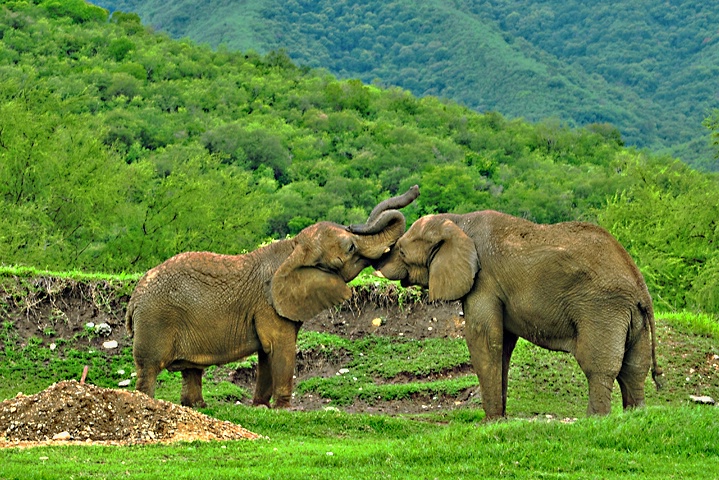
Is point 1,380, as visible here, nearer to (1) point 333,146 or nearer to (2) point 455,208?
(2) point 455,208

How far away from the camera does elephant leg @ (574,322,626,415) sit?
1485cm

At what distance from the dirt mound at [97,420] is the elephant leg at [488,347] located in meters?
3.86

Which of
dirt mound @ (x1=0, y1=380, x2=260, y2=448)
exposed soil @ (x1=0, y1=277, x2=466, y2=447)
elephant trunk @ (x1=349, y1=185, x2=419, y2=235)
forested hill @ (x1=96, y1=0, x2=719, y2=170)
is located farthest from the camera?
forested hill @ (x1=96, y1=0, x2=719, y2=170)

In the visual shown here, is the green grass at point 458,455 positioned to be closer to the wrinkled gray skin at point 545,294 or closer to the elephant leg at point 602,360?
the elephant leg at point 602,360

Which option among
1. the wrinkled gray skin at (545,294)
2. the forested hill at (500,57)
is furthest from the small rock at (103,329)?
the forested hill at (500,57)

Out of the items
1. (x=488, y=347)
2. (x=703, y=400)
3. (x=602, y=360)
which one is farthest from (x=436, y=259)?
(x=703, y=400)

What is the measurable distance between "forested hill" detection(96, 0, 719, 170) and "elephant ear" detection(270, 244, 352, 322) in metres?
134

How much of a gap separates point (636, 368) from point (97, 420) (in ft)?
24.5

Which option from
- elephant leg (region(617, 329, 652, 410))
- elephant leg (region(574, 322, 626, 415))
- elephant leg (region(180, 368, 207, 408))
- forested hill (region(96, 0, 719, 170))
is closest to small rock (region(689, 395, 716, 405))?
elephant leg (region(617, 329, 652, 410))

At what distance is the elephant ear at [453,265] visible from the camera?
15.7 meters

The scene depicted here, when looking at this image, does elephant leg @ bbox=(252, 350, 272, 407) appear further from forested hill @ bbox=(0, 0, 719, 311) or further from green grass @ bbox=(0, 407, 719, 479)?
forested hill @ bbox=(0, 0, 719, 311)


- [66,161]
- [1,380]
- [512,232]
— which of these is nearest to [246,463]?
[512,232]

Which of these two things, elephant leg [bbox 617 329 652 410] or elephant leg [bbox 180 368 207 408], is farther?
elephant leg [bbox 180 368 207 408]

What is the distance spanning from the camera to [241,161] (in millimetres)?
84375
